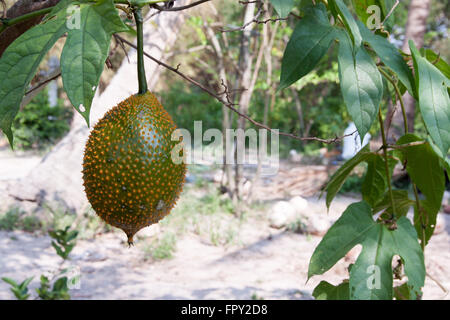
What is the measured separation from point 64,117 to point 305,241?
7392 mm

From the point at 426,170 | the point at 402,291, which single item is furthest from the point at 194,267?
the point at 426,170

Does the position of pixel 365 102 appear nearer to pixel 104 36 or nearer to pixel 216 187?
pixel 104 36

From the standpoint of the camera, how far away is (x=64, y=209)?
4910 millimetres

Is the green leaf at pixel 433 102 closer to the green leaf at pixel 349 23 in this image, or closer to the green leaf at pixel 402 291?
the green leaf at pixel 349 23

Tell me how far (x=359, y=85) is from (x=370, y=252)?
37cm

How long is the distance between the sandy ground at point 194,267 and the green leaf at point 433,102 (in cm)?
265

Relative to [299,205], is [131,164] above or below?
above

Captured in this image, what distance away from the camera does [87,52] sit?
56 cm

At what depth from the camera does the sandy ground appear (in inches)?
139

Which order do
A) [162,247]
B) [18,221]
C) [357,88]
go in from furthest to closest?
[18,221], [162,247], [357,88]

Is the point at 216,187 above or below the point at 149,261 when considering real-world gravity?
above

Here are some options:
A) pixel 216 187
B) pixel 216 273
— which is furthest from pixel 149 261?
pixel 216 187

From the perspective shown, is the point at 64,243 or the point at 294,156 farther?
the point at 294,156

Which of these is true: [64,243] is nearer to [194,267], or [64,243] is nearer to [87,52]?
[194,267]
